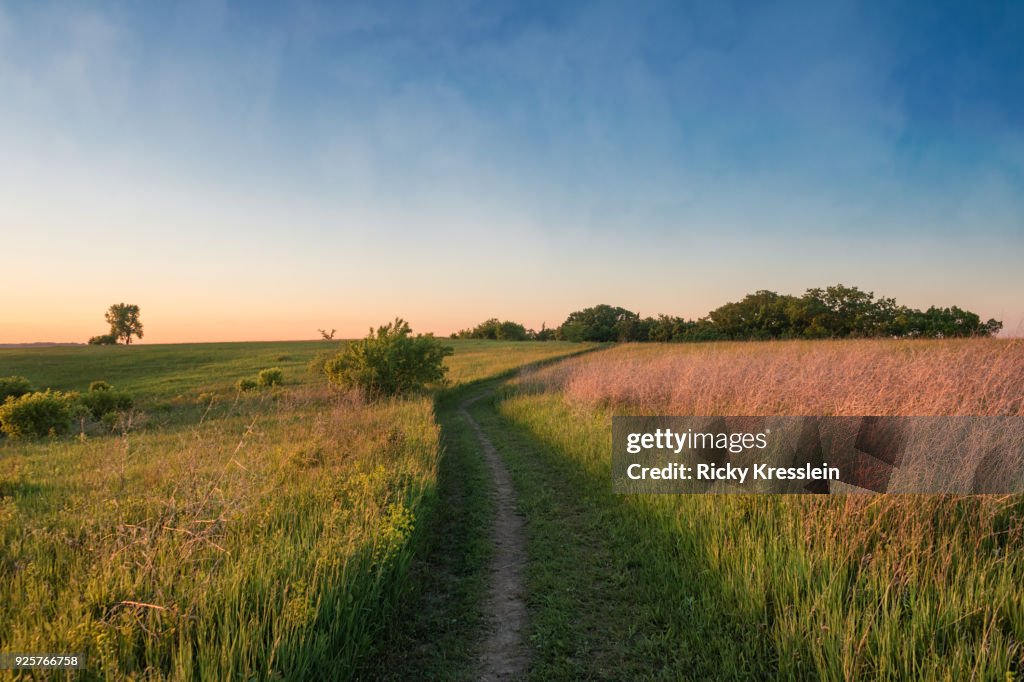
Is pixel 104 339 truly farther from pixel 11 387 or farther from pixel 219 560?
pixel 219 560

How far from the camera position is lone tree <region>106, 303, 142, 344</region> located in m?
92.8

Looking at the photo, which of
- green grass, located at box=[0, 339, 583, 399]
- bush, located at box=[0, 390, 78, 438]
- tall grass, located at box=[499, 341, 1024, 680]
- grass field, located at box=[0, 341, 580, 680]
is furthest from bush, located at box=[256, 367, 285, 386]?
tall grass, located at box=[499, 341, 1024, 680]

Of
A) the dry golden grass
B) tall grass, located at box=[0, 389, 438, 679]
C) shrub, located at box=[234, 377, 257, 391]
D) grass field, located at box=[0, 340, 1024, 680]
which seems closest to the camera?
tall grass, located at box=[0, 389, 438, 679]

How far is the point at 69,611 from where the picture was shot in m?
3.78

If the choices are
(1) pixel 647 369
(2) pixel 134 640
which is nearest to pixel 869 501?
(2) pixel 134 640

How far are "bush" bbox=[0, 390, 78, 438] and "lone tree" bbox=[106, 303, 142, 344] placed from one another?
318ft

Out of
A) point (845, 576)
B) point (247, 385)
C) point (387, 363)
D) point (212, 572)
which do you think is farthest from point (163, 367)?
point (845, 576)

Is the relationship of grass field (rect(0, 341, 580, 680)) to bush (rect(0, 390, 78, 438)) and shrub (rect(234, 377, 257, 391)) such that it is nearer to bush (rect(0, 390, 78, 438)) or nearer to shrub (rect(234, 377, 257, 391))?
bush (rect(0, 390, 78, 438))

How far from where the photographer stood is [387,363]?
22906mm

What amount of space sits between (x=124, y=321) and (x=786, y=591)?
121361 mm

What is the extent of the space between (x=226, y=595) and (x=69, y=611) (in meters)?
1.17

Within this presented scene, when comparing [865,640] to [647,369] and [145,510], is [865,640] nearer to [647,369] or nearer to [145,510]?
[145,510]

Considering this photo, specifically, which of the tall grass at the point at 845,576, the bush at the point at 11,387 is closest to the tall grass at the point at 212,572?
the tall grass at the point at 845,576

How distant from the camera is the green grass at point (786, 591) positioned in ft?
12.2
